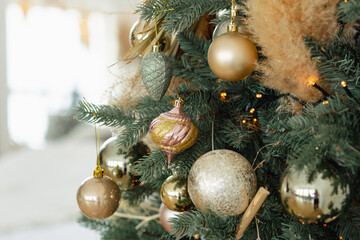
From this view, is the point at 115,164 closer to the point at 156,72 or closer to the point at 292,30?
the point at 156,72

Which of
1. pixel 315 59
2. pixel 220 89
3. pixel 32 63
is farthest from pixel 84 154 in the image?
pixel 315 59

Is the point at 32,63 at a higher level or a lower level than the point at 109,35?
lower

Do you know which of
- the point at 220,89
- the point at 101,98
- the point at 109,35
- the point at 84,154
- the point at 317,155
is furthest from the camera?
the point at 109,35

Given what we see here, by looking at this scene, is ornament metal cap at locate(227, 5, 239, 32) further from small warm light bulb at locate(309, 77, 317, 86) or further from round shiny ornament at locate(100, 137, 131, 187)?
round shiny ornament at locate(100, 137, 131, 187)

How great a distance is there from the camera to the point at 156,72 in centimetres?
39

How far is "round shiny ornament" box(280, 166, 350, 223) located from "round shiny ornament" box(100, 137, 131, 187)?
0.90 feet

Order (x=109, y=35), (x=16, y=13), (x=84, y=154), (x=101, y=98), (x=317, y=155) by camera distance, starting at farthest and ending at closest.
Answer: (x=109, y=35) → (x=16, y=13) → (x=84, y=154) → (x=101, y=98) → (x=317, y=155)

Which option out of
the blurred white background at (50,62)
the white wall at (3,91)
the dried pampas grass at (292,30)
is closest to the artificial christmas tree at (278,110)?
the dried pampas grass at (292,30)

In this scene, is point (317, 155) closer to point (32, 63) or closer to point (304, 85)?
point (304, 85)

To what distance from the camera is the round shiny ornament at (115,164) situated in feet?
1.74

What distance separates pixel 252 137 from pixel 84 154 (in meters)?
1.67

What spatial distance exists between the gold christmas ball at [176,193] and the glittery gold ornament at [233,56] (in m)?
0.16

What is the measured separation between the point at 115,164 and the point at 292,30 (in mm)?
324

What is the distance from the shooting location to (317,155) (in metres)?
0.30
